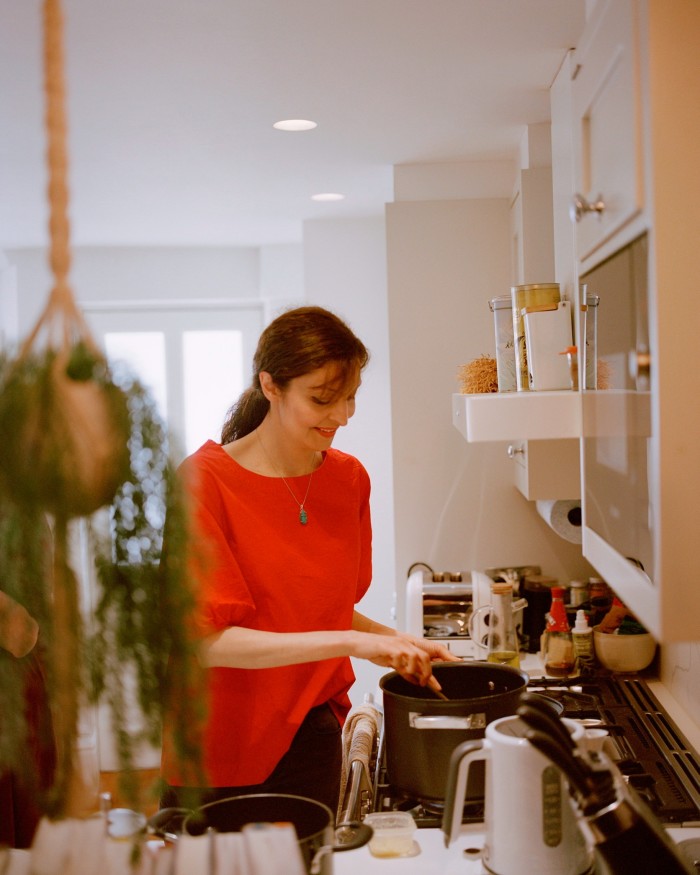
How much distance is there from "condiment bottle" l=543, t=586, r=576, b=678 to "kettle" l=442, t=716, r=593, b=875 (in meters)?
1.39

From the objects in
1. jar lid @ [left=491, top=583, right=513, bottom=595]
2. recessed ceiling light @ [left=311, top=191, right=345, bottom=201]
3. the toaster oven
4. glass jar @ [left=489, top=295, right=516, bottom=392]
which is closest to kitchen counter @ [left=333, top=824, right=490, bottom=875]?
glass jar @ [left=489, top=295, right=516, bottom=392]

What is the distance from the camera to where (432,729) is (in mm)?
1545

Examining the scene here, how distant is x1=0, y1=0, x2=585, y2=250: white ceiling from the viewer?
2.09 metres

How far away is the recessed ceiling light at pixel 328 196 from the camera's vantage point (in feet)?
13.1

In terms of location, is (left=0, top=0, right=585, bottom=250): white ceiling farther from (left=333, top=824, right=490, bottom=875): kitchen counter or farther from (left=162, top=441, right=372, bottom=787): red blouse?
(left=333, top=824, right=490, bottom=875): kitchen counter

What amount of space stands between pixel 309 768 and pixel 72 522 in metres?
1.34

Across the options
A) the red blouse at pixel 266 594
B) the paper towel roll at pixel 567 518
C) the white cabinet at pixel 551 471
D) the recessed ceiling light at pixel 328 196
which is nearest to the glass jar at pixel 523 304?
the red blouse at pixel 266 594

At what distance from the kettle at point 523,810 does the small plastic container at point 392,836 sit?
223mm

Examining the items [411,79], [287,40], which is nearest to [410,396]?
[411,79]

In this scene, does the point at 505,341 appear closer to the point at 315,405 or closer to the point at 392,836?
the point at 315,405

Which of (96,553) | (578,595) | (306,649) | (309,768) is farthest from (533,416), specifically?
(578,595)

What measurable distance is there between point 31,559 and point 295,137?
2625 millimetres

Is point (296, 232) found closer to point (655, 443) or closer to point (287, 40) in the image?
point (287, 40)

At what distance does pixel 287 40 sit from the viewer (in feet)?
7.22
